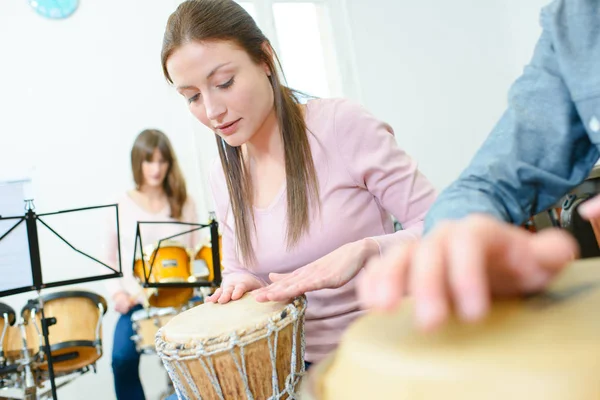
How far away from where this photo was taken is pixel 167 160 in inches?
143

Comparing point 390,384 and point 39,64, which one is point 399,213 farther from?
point 39,64

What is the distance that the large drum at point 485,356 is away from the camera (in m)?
0.32

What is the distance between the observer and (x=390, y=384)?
356 millimetres

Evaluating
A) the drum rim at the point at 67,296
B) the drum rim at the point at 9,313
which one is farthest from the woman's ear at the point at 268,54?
the drum rim at the point at 9,313

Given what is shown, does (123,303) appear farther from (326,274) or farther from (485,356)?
(485,356)

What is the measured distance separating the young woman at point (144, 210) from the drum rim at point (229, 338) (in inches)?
90.5

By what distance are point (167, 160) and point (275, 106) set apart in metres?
2.24

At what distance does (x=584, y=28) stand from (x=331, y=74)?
400cm

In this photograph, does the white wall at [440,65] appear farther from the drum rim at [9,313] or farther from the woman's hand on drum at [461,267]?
the woman's hand on drum at [461,267]

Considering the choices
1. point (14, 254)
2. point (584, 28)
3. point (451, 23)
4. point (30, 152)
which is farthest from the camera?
point (451, 23)

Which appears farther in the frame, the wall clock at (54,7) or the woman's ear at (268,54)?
Answer: the wall clock at (54,7)

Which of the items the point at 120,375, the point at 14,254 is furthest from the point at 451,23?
the point at 14,254

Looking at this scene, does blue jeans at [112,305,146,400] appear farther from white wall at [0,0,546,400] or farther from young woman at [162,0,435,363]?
young woman at [162,0,435,363]

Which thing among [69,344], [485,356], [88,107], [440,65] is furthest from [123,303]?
[440,65]
